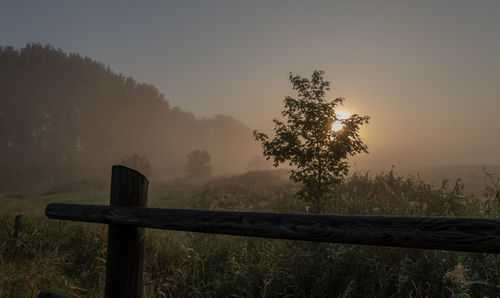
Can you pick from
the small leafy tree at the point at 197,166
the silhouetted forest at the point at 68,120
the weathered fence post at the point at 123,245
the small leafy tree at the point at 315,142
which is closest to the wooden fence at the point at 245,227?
the weathered fence post at the point at 123,245

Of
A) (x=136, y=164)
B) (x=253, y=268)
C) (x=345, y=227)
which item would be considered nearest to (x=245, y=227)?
(x=345, y=227)

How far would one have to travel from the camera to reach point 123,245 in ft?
6.50

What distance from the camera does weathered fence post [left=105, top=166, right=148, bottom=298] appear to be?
1.97 meters

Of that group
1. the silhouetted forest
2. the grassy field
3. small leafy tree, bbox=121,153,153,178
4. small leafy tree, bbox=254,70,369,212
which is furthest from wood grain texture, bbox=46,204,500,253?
the silhouetted forest

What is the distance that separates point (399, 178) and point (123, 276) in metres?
10.4

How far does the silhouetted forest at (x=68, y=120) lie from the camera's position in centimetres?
3822

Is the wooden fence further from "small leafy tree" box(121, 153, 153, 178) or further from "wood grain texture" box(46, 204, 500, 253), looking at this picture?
"small leafy tree" box(121, 153, 153, 178)

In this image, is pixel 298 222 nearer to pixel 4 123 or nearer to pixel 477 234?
pixel 477 234

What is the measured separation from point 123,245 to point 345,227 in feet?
4.75

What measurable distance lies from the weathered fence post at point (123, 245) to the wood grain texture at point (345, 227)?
0.15 metres

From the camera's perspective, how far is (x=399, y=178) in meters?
10.5

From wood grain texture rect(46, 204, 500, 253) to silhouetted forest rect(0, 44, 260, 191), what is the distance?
Result: 36.7 m

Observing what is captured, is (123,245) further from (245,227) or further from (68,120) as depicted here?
(68,120)

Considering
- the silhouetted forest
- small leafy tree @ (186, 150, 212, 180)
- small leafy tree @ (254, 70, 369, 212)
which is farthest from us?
small leafy tree @ (186, 150, 212, 180)
